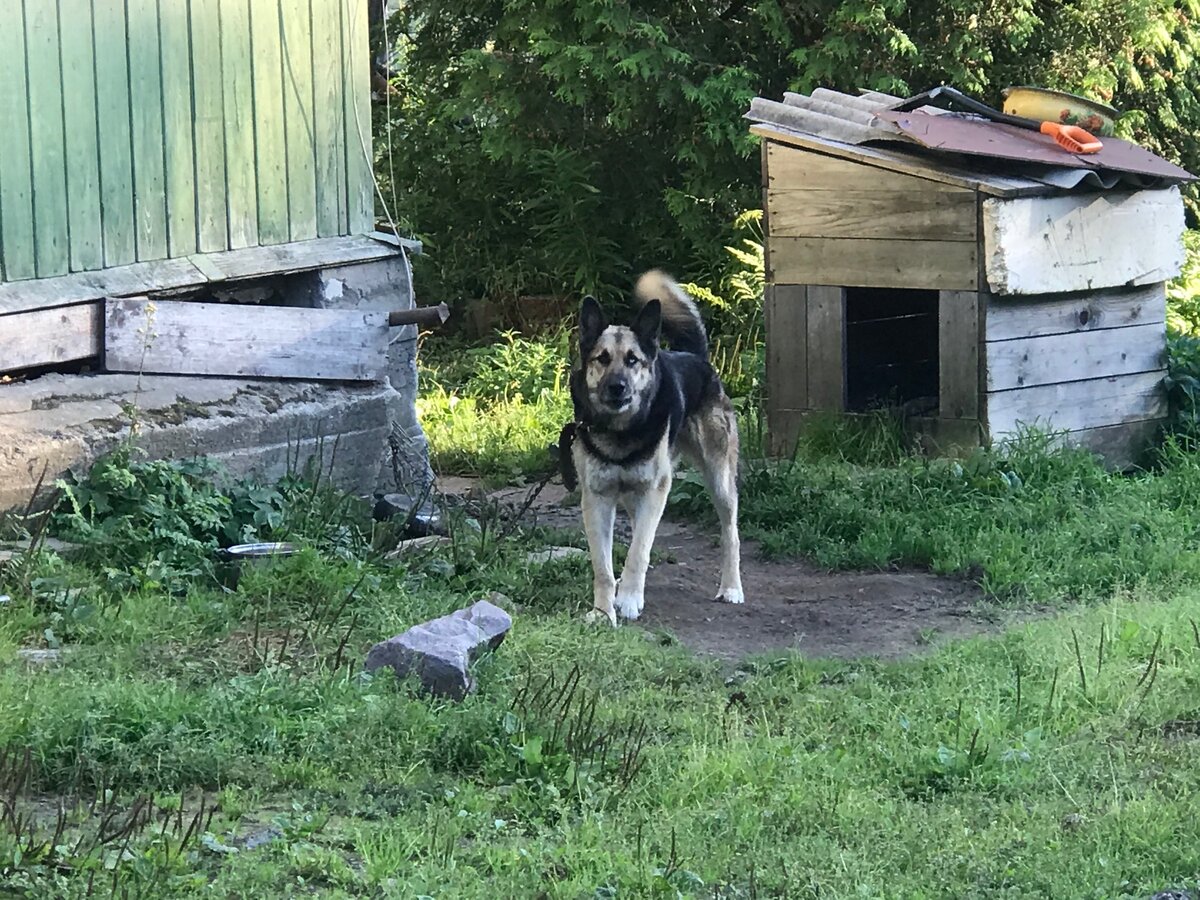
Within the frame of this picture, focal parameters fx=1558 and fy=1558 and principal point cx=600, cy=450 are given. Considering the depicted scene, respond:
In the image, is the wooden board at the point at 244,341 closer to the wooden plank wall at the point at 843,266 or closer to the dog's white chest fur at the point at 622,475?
the dog's white chest fur at the point at 622,475

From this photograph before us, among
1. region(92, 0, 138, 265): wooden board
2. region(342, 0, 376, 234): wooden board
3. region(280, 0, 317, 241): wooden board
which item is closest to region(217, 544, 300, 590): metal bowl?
region(92, 0, 138, 265): wooden board

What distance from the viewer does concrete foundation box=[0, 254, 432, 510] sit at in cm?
664

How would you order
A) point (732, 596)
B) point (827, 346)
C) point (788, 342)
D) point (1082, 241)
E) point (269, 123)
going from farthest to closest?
point (788, 342), point (827, 346), point (1082, 241), point (269, 123), point (732, 596)

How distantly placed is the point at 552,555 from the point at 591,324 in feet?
3.57

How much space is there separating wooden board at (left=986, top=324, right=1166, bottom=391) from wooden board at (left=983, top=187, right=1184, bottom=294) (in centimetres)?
30

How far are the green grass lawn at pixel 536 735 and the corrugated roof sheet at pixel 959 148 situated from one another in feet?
8.16

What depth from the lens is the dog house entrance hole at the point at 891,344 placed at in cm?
1023

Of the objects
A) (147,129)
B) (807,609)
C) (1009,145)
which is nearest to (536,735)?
(807,609)

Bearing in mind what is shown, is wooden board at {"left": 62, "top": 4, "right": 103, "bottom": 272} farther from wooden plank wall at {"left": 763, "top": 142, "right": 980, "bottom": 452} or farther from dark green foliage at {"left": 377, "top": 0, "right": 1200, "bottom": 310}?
dark green foliage at {"left": 377, "top": 0, "right": 1200, "bottom": 310}

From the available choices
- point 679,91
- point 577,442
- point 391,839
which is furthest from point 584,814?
point 679,91

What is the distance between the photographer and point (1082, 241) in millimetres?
8961

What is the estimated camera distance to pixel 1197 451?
888 centimetres

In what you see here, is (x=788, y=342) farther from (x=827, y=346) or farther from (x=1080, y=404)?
(x=1080, y=404)

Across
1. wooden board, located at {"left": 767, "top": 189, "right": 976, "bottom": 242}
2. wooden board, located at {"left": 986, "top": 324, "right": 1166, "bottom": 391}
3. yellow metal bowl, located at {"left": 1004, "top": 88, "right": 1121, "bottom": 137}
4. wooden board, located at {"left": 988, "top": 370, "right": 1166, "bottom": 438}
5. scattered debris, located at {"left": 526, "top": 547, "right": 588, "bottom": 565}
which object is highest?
yellow metal bowl, located at {"left": 1004, "top": 88, "right": 1121, "bottom": 137}
